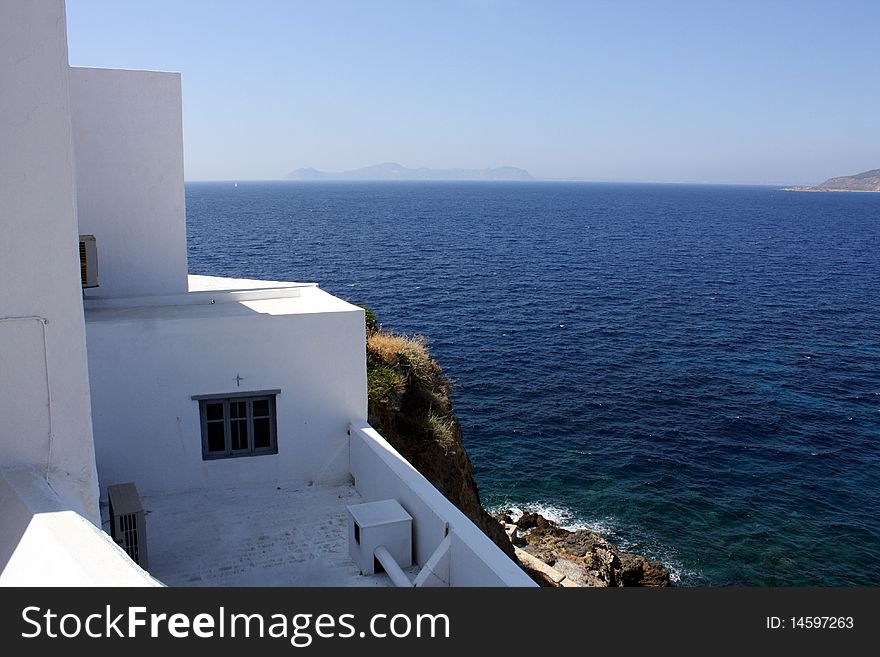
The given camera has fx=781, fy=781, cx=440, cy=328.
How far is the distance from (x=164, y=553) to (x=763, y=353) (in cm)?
3541

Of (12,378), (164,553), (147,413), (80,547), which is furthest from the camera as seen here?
(147,413)

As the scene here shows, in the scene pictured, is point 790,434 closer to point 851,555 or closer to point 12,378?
point 851,555

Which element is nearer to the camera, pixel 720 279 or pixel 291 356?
pixel 291 356

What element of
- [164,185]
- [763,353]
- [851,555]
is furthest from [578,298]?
[164,185]

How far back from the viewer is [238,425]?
11062 millimetres

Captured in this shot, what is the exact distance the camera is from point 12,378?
5785mm

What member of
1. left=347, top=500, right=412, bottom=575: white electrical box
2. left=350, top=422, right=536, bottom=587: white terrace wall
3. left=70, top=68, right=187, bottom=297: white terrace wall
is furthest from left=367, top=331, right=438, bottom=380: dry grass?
left=347, top=500, right=412, bottom=575: white electrical box

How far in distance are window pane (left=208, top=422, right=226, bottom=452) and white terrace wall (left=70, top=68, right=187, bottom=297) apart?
2885 mm

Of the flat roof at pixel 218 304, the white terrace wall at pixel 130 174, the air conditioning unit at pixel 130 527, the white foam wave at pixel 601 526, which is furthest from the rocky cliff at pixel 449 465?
the air conditioning unit at pixel 130 527

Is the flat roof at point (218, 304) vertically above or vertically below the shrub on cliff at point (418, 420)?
above

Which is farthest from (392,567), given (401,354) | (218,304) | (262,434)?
(401,354)

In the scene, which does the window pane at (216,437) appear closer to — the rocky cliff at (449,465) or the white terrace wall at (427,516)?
the white terrace wall at (427,516)

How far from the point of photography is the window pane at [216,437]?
35.9ft

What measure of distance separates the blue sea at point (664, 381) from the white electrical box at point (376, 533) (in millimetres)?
13924
